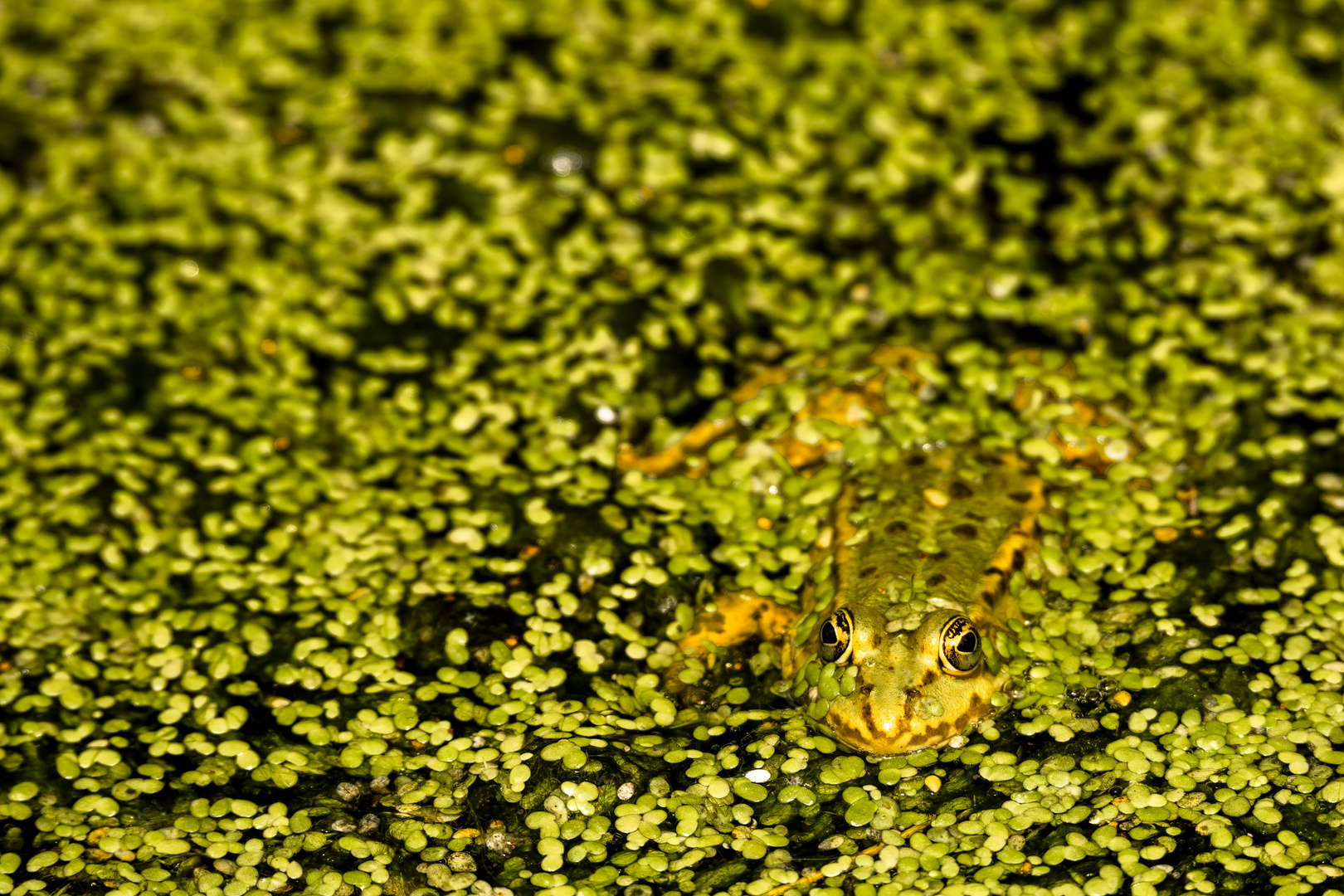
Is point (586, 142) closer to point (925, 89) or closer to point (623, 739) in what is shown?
point (925, 89)

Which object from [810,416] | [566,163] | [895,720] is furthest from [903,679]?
[566,163]

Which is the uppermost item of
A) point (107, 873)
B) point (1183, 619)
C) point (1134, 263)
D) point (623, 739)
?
point (1134, 263)

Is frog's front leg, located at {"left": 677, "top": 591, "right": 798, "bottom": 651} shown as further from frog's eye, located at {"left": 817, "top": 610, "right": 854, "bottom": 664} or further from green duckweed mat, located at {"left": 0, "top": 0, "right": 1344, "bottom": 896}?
frog's eye, located at {"left": 817, "top": 610, "right": 854, "bottom": 664}

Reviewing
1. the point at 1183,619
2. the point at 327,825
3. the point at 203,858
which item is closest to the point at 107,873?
the point at 203,858

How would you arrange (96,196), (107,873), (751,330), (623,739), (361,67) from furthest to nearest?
(361,67)
(96,196)
(751,330)
(623,739)
(107,873)

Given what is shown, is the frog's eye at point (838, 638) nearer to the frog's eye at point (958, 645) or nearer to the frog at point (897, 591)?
the frog at point (897, 591)

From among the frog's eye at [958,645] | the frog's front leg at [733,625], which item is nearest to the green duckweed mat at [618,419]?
the frog's front leg at [733,625]

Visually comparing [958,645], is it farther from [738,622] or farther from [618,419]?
[618,419]

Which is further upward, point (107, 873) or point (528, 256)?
point (528, 256)
